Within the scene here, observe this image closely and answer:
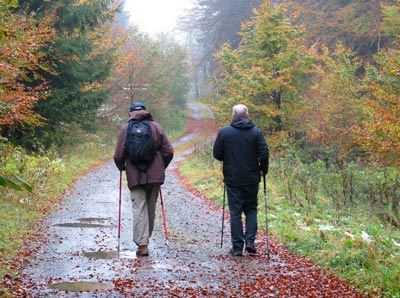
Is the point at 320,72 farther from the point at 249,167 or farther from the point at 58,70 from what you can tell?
the point at 249,167

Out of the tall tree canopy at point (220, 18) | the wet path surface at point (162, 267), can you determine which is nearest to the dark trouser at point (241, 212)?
the wet path surface at point (162, 267)

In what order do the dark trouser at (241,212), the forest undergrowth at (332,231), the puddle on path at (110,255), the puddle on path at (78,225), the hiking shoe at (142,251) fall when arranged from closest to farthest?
the forest undergrowth at (332,231) < the puddle on path at (110,255) < the hiking shoe at (142,251) < the dark trouser at (241,212) < the puddle on path at (78,225)

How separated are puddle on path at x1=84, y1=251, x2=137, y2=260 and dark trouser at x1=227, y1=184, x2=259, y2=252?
144 centimetres

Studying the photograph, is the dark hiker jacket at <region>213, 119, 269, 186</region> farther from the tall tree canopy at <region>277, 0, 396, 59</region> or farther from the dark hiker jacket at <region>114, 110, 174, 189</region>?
the tall tree canopy at <region>277, 0, 396, 59</region>

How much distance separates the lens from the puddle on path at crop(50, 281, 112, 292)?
5.65 meters

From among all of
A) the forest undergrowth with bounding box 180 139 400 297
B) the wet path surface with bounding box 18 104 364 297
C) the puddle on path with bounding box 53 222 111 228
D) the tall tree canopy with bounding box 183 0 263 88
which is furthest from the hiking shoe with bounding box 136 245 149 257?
the tall tree canopy with bounding box 183 0 263 88

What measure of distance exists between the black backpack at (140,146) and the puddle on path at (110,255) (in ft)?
3.93

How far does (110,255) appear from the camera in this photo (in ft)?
24.0

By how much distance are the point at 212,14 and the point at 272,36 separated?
63.2 feet

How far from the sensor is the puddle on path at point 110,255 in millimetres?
7172

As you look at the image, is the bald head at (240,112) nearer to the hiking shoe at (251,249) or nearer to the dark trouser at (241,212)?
the dark trouser at (241,212)

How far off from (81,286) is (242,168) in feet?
9.36

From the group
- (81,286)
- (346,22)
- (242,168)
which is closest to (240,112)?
(242,168)

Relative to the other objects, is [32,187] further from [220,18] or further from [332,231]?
[220,18]
